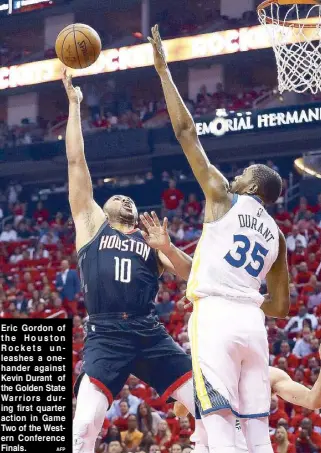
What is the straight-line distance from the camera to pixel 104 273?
5762 millimetres

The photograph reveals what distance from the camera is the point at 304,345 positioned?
39.9 ft

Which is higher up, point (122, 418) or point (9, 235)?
point (9, 235)

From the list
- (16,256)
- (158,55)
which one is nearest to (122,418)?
(158,55)

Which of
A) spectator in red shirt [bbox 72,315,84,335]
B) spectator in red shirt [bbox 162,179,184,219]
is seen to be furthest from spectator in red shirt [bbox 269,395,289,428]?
spectator in red shirt [bbox 162,179,184,219]

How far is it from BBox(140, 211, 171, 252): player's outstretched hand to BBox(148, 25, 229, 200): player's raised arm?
42 centimetres

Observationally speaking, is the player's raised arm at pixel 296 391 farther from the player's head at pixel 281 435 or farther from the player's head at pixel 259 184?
the player's head at pixel 281 435

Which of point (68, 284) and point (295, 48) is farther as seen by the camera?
point (68, 284)

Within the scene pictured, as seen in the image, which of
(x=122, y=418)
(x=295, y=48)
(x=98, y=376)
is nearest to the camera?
(x=98, y=376)

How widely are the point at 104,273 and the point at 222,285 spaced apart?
3.91 feet

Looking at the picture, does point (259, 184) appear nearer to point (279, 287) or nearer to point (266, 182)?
point (266, 182)

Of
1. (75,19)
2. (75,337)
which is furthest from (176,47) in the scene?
(75,337)

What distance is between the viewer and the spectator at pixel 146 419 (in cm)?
→ 1102

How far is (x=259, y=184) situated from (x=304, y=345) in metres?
7.48

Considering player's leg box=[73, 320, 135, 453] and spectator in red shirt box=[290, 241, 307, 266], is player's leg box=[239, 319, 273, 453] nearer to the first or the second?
player's leg box=[73, 320, 135, 453]
